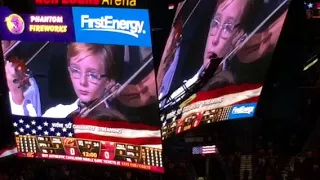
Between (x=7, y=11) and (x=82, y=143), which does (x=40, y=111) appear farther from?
(x=7, y=11)

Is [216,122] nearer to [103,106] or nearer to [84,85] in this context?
[103,106]

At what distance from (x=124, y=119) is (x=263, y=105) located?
7.27 metres

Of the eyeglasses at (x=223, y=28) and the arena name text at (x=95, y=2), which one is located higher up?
the arena name text at (x=95, y=2)

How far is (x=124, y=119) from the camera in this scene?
9.60 meters

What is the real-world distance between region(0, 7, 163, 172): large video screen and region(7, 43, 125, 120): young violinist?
0.05 feet

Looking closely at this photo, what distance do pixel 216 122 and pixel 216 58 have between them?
144 cm

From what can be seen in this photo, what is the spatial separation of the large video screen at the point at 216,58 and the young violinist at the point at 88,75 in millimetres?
843

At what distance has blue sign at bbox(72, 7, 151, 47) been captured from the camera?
866 centimetres

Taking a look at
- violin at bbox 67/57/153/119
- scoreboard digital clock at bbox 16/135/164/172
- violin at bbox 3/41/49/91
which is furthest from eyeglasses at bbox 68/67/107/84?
scoreboard digital clock at bbox 16/135/164/172

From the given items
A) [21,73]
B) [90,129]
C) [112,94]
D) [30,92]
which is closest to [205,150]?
[90,129]

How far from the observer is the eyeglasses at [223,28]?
376 inches

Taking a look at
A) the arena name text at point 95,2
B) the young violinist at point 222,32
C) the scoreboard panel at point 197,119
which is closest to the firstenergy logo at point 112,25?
the arena name text at point 95,2

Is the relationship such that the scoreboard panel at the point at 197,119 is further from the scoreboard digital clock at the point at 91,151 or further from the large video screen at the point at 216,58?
the scoreboard digital clock at the point at 91,151

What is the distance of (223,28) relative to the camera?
376 inches
